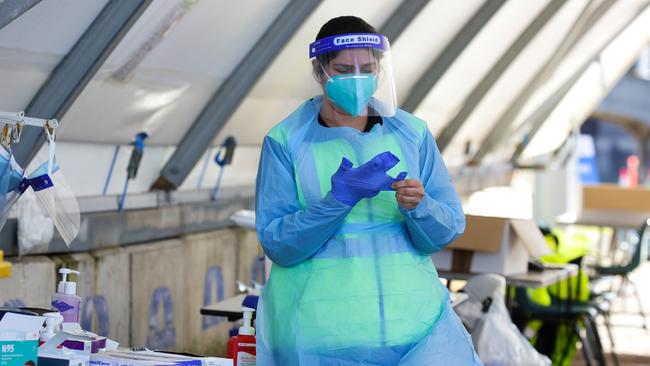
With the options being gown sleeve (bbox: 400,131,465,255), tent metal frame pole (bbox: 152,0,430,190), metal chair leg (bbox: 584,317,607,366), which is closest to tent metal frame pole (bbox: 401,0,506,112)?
metal chair leg (bbox: 584,317,607,366)

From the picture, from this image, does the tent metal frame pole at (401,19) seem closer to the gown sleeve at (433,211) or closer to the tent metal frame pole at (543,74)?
the gown sleeve at (433,211)

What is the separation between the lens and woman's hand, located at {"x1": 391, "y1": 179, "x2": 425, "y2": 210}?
91.4 inches

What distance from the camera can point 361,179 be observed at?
7.54 feet

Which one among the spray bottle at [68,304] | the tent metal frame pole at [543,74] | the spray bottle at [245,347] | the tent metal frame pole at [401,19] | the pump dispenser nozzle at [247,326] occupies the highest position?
the tent metal frame pole at [543,74]

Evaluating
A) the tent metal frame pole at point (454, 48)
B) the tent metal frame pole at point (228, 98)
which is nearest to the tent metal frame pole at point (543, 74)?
the tent metal frame pole at point (454, 48)

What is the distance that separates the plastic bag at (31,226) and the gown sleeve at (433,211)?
5.98 feet

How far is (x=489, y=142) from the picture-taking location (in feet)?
33.8

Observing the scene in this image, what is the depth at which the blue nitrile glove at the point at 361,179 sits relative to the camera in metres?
2.29

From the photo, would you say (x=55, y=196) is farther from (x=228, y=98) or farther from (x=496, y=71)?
(x=496, y=71)

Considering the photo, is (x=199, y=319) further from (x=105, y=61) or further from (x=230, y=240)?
(x=105, y=61)

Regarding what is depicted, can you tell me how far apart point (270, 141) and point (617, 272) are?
17.6ft

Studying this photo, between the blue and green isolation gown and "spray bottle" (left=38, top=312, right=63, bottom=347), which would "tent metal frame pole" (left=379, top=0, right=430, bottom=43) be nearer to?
the blue and green isolation gown

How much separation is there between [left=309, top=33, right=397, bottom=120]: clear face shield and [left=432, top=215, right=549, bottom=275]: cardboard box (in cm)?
246

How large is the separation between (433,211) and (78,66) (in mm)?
1771
